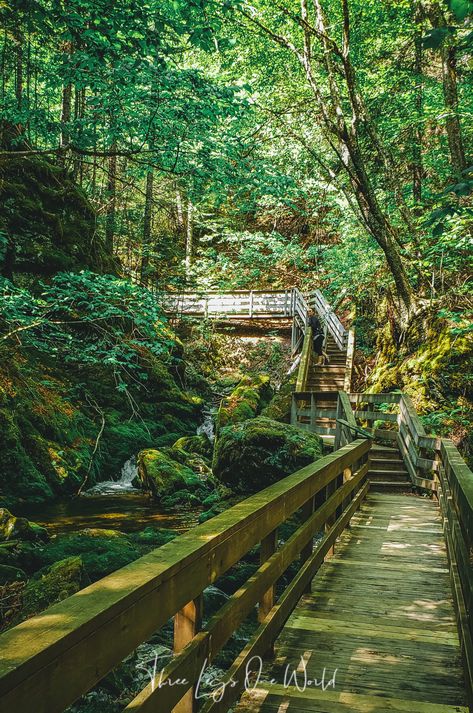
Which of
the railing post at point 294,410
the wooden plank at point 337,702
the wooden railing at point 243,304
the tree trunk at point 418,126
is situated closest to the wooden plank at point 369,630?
the wooden plank at point 337,702

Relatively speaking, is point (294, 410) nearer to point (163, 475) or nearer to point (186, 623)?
point (163, 475)

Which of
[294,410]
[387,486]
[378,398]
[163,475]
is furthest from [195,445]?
[387,486]

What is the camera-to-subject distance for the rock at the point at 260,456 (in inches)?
346

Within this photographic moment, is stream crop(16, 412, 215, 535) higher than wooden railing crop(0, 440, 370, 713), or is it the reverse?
wooden railing crop(0, 440, 370, 713)

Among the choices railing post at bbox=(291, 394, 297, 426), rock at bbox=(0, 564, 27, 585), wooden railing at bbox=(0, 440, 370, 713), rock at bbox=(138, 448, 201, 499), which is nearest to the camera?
wooden railing at bbox=(0, 440, 370, 713)

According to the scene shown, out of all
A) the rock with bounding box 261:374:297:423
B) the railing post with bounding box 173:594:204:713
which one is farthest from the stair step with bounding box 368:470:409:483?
the railing post with bounding box 173:594:204:713

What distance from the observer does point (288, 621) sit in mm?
3562

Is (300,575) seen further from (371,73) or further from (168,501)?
(371,73)

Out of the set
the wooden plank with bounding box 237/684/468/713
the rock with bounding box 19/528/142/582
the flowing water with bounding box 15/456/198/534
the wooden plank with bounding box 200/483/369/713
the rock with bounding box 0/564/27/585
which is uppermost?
the wooden plank with bounding box 200/483/369/713

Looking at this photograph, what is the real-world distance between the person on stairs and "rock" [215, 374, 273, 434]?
8.75 ft

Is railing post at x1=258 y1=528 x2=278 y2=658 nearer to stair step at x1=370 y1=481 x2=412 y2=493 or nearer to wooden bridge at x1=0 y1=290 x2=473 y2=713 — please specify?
wooden bridge at x1=0 y1=290 x2=473 y2=713

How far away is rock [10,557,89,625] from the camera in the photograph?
4.89 meters

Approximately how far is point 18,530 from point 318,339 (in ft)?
48.1

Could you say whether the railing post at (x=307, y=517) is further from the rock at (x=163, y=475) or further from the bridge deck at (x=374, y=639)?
the rock at (x=163, y=475)
